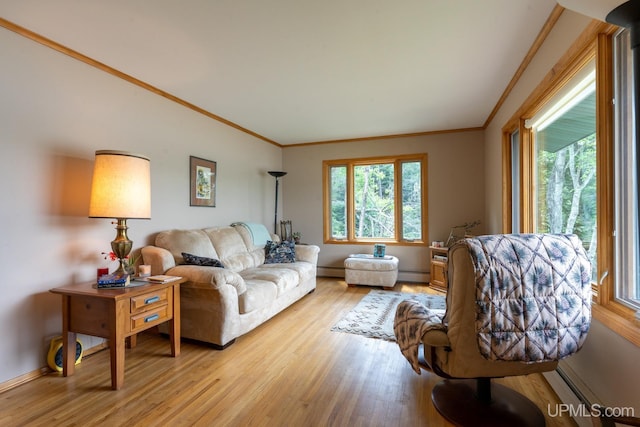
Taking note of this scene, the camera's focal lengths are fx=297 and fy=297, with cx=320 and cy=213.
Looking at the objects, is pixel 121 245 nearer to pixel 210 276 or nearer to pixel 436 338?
pixel 210 276

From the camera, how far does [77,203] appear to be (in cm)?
242

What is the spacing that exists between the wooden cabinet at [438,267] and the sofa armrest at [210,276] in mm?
3039

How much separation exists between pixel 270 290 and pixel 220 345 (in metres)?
0.69

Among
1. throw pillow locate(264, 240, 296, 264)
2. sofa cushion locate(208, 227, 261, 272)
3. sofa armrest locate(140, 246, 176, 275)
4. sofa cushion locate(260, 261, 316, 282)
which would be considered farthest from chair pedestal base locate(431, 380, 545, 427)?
throw pillow locate(264, 240, 296, 264)

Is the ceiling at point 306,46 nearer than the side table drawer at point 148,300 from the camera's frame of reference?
Yes

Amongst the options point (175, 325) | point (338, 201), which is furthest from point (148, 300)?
point (338, 201)

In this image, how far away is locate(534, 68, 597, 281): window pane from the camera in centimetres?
176

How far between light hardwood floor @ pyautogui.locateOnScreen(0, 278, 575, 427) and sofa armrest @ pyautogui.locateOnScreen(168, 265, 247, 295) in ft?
1.83

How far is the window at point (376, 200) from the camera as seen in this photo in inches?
196

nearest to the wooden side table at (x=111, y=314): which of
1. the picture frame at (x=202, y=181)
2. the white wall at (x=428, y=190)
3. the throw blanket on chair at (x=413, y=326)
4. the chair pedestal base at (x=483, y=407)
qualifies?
the picture frame at (x=202, y=181)

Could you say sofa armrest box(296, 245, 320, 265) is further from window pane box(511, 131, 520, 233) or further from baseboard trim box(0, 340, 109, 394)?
baseboard trim box(0, 340, 109, 394)

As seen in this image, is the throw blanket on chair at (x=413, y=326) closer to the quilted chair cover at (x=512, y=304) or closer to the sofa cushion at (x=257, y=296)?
the quilted chair cover at (x=512, y=304)

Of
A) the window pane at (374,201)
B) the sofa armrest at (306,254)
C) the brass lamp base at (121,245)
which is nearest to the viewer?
the brass lamp base at (121,245)

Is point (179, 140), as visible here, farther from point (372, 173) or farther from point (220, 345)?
point (372, 173)
